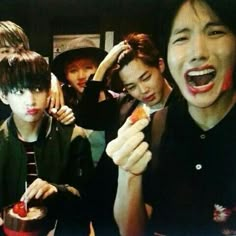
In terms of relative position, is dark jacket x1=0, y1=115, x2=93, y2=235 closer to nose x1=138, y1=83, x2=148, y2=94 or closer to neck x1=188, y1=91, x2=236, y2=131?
nose x1=138, y1=83, x2=148, y2=94

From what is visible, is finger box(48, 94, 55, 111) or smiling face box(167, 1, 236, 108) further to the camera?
finger box(48, 94, 55, 111)

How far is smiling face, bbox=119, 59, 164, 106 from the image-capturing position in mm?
1650

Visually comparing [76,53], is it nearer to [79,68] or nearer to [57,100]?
[79,68]

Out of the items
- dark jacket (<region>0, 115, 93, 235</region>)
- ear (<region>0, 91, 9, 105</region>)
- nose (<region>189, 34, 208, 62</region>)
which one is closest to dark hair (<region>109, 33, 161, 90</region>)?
nose (<region>189, 34, 208, 62</region>)

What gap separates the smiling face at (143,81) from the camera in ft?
5.41

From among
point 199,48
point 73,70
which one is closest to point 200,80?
point 199,48

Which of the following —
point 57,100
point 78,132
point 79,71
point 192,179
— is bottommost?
point 192,179

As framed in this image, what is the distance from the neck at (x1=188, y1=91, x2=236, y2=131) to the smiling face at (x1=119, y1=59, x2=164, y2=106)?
0.12 metres

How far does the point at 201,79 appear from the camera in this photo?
162 cm

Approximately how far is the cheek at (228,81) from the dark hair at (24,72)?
597mm

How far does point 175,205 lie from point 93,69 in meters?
0.54

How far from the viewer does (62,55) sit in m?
1.69

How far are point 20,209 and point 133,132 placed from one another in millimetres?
478

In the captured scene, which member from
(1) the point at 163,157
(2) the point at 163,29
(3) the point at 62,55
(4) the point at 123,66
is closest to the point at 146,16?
(2) the point at 163,29
